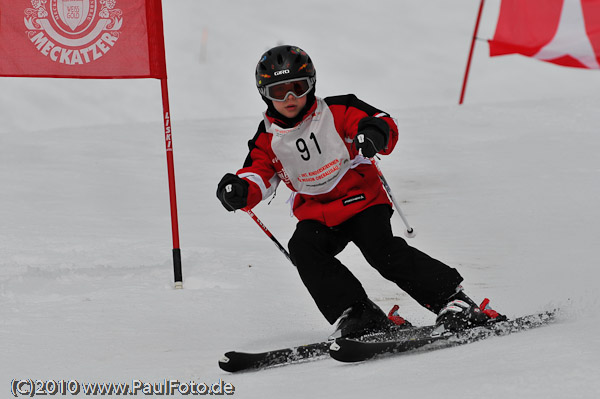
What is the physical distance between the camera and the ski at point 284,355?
3.48 meters

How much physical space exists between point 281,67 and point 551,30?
30.9 feet

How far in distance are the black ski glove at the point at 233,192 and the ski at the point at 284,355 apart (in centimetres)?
76

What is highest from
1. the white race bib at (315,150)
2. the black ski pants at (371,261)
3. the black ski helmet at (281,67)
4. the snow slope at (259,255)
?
the black ski helmet at (281,67)

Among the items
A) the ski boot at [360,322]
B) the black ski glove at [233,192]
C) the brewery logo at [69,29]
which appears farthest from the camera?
the brewery logo at [69,29]

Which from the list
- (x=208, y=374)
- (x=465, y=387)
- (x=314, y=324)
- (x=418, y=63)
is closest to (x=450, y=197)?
(x=314, y=324)

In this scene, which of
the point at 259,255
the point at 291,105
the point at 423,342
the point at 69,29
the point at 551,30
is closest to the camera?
the point at 423,342

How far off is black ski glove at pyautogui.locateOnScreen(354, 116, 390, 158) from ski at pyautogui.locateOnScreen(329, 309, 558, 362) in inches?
33.1

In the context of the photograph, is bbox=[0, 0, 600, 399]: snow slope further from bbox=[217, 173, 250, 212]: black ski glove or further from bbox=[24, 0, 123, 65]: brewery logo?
bbox=[24, 0, 123, 65]: brewery logo

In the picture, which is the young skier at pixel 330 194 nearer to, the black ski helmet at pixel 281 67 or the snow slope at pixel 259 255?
the black ski helmet at pixel 281 67

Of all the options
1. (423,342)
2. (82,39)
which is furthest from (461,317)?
(82,39)

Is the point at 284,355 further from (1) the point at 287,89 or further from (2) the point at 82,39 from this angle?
(2) the point at 82,39

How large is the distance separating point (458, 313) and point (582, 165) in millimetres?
5897

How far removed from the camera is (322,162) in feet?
13.4

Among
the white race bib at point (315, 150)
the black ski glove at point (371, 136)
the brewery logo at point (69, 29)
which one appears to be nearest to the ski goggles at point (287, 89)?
the white race bib at point (315, 150)
